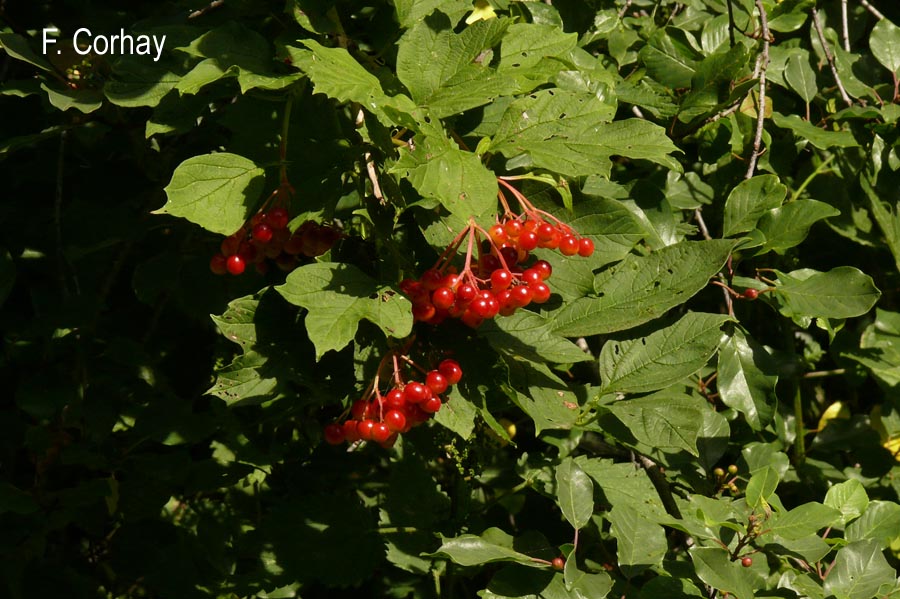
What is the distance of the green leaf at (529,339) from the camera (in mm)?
1445

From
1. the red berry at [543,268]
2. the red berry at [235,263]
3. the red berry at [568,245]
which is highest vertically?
the red berry at [568,245]

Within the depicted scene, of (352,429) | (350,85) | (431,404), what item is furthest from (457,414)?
(350,85)

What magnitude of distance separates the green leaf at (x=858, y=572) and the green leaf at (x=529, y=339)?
0.53m

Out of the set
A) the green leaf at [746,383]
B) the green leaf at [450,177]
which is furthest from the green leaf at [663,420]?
the green leaf at [450,177]

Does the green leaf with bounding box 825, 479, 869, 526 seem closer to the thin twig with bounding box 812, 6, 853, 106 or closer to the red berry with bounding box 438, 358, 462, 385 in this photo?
the red berry with bounding box 438, 358, 462, 385

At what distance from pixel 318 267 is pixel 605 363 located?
57cm

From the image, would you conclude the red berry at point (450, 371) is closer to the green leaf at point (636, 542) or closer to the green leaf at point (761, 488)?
the green leaf at point (636, 542)

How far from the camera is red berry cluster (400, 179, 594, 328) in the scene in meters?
1.29

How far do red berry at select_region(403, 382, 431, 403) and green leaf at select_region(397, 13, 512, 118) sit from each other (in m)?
0.39

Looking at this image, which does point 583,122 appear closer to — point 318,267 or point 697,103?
point 318,267

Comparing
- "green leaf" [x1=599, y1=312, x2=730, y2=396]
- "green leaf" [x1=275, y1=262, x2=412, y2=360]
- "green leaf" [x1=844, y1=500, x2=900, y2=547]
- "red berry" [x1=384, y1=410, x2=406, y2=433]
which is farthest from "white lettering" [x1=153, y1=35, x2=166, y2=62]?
"green leaf" [x1=844, y1=500, x2=900, y2=547]

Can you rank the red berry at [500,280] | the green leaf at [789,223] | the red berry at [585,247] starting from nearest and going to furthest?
the red berry at [500,280]
the red berry at [585,247]
the green leaf at [789,223]

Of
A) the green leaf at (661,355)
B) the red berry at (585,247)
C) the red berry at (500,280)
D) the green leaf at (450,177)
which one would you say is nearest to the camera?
the green leaf at (450,177)

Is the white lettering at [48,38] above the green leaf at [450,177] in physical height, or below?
below
